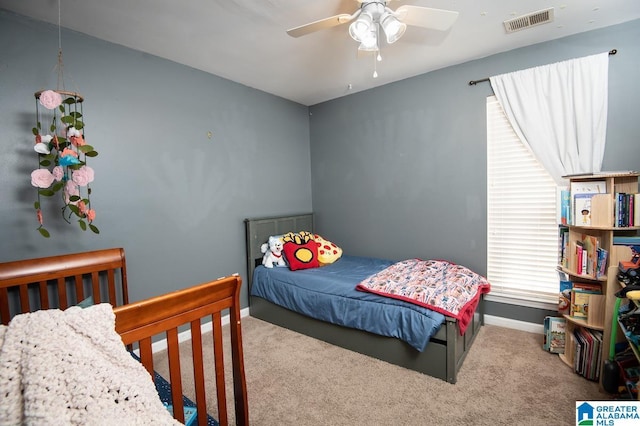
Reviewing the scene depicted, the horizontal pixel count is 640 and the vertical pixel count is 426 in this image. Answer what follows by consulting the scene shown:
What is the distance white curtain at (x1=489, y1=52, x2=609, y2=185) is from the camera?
2330 millimetres

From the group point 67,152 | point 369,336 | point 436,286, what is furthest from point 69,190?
point 436,286

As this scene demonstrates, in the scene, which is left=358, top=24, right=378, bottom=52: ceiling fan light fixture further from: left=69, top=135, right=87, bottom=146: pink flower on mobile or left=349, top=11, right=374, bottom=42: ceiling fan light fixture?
left=69, top=135, right=87, bottom=146: pink flower on mobile

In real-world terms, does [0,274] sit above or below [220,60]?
below

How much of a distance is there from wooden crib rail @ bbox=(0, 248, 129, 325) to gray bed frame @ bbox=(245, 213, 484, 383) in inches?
55.8

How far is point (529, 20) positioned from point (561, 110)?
780 mm

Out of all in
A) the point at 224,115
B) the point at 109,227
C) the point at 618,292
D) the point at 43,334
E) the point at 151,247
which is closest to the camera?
the point at 43,334

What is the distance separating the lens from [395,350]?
224 centimetres

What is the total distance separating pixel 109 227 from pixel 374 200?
2.64 meters

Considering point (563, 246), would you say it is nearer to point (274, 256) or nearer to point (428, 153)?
point (428, 153)

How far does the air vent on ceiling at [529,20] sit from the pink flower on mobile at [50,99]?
3.04 m

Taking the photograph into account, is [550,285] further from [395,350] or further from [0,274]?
[0,274]

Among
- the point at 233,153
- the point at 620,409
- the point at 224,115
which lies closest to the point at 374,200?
the point at 233,153

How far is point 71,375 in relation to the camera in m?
0.68

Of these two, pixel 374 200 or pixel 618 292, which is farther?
pixel 374 200
